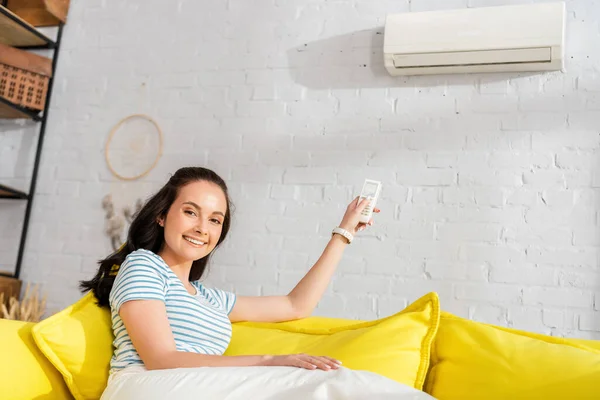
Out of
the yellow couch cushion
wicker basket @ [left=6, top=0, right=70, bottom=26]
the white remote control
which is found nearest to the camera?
the yellow couch cushion

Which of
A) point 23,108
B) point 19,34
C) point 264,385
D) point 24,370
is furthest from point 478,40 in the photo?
point 19,34

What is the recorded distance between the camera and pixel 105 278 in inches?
72.0

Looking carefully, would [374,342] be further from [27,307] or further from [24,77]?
[24,77]

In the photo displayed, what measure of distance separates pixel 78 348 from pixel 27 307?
6.05 feet

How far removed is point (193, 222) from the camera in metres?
1.89

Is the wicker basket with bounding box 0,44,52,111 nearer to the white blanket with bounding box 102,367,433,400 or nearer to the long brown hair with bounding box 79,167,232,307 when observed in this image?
the long brown hair with bounding box 79,167,232,307

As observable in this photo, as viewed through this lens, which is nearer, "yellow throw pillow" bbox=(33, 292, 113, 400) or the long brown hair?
"yellow throw pillow" bbox=(33, 292, 113, 400)

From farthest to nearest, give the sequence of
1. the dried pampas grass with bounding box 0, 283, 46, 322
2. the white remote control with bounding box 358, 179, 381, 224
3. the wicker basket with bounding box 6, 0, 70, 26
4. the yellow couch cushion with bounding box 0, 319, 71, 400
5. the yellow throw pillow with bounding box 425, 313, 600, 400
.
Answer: the wicker basket with bounding box 6, 0, 70, 26 → the dried pampas grass with bounding box 0, 283, 46, 322 → the white remote control with bounding box 358, 179, 381, 224 → the yellow couch cushion with bounding box 0, 319, 71, 400 → the yellow throw pillow with bounding box 425, 313, 600, 400

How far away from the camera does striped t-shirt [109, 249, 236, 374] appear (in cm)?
165

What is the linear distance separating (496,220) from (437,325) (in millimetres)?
1259

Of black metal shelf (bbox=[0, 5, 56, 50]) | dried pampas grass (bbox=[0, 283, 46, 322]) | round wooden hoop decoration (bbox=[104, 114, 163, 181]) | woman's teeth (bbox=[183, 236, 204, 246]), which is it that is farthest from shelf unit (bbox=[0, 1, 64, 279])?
woman's teeth (bbox=[183, 236, 204, 246])

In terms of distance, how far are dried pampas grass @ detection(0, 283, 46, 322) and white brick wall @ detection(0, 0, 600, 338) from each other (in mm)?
70

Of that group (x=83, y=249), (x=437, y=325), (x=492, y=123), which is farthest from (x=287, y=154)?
(x=437, y=325)

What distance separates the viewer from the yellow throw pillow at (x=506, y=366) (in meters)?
1.39
